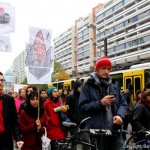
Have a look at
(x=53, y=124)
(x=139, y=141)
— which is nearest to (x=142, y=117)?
(x=139, y=141)

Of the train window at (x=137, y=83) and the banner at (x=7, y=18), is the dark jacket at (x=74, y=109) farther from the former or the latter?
the train window at (x=137, y=83)

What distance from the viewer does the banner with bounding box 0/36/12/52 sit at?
6.02 metres

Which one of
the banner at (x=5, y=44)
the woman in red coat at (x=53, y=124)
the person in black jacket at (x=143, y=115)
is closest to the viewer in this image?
the person in black jacket at (x=143, y=115)

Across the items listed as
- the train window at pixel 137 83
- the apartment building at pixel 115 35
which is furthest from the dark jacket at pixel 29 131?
the apartment building at pixel 115 35

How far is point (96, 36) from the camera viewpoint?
11200 cm

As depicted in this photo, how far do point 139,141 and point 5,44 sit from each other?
2.86 meters

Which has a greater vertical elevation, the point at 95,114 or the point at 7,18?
the point at 7,18

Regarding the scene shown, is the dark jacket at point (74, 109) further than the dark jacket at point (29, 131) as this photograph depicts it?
Yes

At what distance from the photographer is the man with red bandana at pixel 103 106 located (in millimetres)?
3922

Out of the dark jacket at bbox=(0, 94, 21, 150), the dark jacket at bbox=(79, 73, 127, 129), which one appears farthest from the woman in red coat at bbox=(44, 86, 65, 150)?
the dark jacket at bbox=(79, 73, 127, 129)

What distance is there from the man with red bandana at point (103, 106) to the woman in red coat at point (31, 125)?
5.41 feet

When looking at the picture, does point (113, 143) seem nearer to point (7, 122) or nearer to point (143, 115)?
point (7, 122)

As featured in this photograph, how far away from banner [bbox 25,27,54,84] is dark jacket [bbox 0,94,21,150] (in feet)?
5.72

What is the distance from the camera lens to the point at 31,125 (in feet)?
17.9
